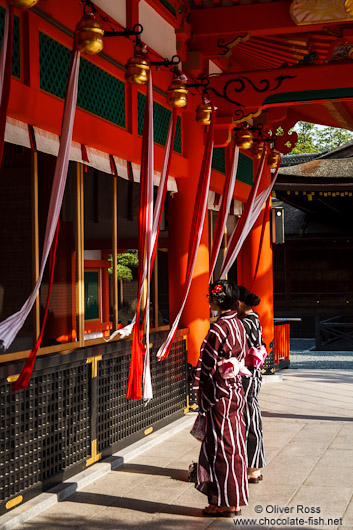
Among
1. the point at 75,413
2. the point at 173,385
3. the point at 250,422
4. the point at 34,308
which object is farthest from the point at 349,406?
the point at 34,308

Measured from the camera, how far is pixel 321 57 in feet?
36.0

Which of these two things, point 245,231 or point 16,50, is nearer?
point 16,50

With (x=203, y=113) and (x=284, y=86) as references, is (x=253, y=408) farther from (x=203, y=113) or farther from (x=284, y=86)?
(x=284, y=86)

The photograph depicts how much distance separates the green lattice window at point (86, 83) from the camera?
5.75 meters

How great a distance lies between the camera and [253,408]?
6.16 meters

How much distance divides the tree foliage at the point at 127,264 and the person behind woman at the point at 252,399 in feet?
5.96

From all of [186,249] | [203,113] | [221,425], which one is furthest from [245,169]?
[221,425]

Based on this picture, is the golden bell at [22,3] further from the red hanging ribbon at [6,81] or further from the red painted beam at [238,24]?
the red painted beam at [238,24]

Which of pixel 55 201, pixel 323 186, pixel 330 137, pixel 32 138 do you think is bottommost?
pixel 55 201

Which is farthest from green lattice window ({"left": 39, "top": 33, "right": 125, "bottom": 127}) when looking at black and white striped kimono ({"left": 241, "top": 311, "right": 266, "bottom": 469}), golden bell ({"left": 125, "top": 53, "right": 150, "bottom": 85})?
black and white striped kimono ({"left": 241, "top": 311, "right": 266, "bottom": 469})

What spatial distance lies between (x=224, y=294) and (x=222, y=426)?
0.91m

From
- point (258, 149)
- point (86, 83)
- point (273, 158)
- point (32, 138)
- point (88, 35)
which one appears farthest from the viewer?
point (273, 158)

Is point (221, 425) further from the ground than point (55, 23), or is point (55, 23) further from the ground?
point (55, 23)

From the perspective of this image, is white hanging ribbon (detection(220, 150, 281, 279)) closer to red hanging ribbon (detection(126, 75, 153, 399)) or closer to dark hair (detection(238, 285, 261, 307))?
dark hair (detection(238, 285, 261, 307))
